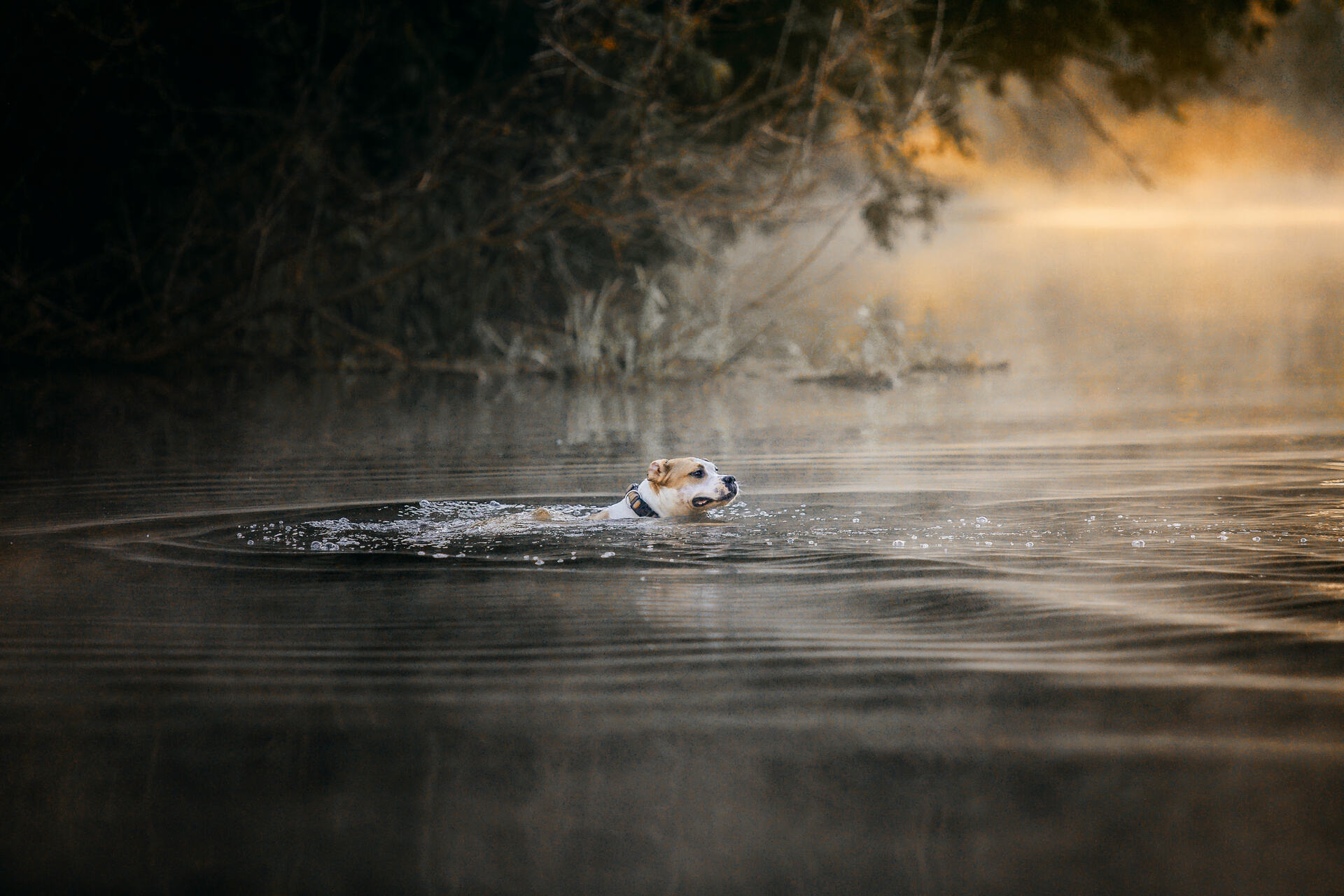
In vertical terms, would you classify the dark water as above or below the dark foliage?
below

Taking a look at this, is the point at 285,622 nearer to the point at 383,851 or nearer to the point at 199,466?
the point at 383,851

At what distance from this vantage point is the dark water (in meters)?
2.51

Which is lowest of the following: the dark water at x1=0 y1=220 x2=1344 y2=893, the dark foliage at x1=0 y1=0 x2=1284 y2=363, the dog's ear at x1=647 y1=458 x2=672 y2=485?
the dark water at x1=0 y1=220 x2=1344 y2=893

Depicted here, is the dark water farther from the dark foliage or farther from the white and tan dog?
the dark foliage

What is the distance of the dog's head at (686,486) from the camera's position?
5500 mm

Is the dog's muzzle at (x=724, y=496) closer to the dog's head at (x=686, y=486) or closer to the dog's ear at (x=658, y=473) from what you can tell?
the dog's head at (x=686, y=486)

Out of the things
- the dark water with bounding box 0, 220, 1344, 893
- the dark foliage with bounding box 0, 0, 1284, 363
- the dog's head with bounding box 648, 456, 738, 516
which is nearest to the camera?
the dark water with bounding box 0, 220, 1344, 893

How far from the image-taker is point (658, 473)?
5.56 m

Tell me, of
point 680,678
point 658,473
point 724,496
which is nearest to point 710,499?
point 724,496

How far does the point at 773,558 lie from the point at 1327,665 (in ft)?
6.48

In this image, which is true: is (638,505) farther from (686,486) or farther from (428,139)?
(428,139)

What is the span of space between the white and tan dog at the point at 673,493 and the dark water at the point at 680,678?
0.52 feet

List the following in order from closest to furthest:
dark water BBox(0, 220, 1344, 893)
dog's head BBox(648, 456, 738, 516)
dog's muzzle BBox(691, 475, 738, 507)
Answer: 1. dark water BBox(0, 220, 1344, 893)
2. dog's muzzle BBox(691, 475, 738, 507)
3. dog's head BBox(648, 456, 738, 516)

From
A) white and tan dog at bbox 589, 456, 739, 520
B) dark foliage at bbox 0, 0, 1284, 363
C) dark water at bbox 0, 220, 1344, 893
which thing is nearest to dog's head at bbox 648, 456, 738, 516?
white and tan dog at bbox 589, 456, 739, 520
